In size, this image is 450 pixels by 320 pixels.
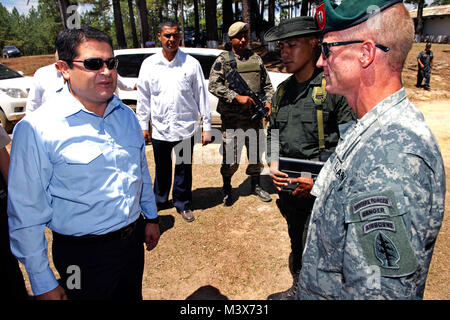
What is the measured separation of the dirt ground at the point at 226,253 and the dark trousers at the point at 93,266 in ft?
3.60

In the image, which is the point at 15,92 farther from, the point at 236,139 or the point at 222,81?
the point at 236,139

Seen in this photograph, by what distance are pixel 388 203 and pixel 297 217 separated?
153 centimetres

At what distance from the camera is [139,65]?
709 centimetres

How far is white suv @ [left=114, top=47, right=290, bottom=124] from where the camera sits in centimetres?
689

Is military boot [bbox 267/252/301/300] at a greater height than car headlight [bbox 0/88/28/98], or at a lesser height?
lesser

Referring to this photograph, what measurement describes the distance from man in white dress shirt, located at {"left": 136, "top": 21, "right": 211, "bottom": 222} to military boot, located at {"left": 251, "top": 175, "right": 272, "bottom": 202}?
3.47 feet

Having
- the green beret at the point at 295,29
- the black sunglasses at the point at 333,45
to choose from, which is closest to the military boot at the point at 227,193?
the green beret at the point at 295,29

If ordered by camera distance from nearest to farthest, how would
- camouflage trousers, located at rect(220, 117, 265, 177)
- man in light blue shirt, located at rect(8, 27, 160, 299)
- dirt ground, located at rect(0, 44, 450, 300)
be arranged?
man in light blue shirt, located at rect(8, 27, 160, 299), dirt ground, located at rect(0, 44, 450, 300), camouflage trousers, located at rect(220, 117, 265, 177)

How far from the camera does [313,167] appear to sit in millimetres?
2125

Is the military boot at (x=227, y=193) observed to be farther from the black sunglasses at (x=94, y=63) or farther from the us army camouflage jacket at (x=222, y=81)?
the black sunglasses at (x=94, y=63)

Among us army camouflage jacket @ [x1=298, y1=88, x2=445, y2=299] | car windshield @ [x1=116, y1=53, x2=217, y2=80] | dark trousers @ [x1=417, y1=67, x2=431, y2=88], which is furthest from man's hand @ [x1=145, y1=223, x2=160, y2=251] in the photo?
dark trousers @ [x1=417, y1=67, x2=431, y2=88]

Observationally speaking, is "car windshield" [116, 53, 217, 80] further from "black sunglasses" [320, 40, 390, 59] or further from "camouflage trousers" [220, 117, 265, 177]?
"black sunglasses" [320, 40, 390, 59]

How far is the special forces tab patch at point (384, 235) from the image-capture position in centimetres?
94

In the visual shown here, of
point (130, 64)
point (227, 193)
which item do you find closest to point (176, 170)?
point (227, 193)
